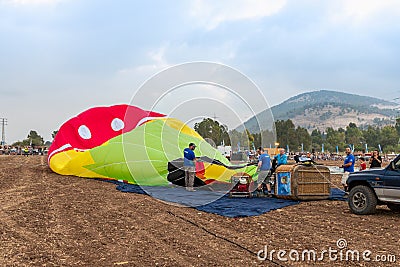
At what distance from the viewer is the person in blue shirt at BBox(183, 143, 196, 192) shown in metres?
13.0

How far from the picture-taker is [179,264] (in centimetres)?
511

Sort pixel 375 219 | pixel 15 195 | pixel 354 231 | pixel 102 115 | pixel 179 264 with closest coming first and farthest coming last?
pixel 179 264
pixel 354 231
pixel 375 219
pixel 15 195
pixel 102 115

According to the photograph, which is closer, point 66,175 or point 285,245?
point 285,245

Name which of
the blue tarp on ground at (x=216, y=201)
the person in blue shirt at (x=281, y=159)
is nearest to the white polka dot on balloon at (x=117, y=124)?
the blue tarp on ground at (x=216, y=201)

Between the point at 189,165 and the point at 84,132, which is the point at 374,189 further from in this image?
the point at 84,132

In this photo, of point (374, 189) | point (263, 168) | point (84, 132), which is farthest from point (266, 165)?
point (84, 132)

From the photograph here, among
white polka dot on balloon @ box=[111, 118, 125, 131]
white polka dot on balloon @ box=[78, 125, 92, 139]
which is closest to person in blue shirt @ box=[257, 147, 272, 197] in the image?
white polka dot on balloon @ box=[111, 118, 125, 131]

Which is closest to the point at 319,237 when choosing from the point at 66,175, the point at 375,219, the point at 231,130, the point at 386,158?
the point at 375,219

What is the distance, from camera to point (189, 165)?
13.0 meters

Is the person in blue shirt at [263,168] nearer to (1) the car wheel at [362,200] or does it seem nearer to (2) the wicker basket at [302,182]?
(2) the wicker basket at [302,182]

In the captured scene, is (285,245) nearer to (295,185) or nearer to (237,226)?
(237,226)

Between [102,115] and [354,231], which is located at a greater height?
[102,115]

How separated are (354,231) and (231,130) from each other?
19.0 feet

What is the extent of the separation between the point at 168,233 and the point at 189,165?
20.2 feet
